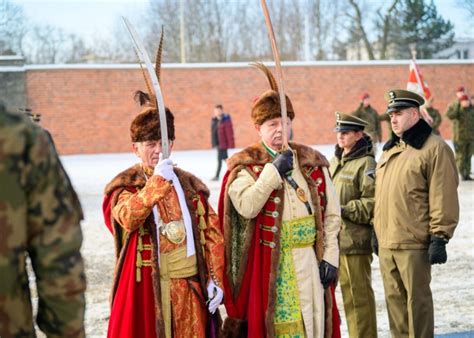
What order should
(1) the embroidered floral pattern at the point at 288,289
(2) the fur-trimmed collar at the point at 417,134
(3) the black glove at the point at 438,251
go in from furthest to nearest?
(2) the fur-trimmed collar at the point at 417,134
(3) the black glove at the point at 438,251
(1) the embroidered floral pattern at the point at 288,289

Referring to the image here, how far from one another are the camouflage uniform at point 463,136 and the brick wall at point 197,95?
37.6ft

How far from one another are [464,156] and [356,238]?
10.8 meters

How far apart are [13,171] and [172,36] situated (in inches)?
1454

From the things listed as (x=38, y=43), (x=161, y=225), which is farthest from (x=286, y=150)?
(x=38, y=43)

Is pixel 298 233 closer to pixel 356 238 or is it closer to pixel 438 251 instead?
pixel 438 251

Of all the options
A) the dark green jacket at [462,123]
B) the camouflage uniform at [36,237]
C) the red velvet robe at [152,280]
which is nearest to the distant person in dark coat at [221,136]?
the dark green jacket at [462,123]

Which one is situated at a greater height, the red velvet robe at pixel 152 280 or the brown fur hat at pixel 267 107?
the brown fur hat at pixel 267 107

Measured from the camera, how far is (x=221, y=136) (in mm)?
16484

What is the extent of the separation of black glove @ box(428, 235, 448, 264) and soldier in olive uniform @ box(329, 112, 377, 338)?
650 mm

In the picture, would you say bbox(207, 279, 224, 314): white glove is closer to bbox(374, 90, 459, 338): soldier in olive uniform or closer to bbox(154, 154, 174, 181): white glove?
bbox(154, 154, 174, 181): white glove

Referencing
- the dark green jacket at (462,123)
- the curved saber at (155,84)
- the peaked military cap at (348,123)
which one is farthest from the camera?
the dark green jacket at (462,123)

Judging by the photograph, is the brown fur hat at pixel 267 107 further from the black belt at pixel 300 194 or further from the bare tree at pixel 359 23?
the bare tree at pixel 359 23

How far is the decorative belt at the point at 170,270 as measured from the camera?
3703 millimetres

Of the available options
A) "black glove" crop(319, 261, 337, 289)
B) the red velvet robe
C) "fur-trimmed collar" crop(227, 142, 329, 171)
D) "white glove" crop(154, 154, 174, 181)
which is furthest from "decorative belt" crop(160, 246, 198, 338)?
"black glove" crop(319, 261, 337, 289)
